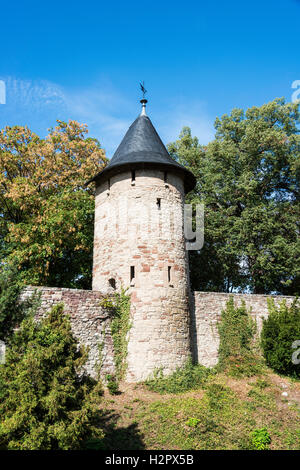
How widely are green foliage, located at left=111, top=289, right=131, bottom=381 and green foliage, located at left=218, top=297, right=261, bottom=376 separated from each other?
3644 millimetres

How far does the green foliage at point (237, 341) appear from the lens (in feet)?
41.9

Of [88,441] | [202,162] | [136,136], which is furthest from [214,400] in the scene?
[202,162]

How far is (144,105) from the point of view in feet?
51.5

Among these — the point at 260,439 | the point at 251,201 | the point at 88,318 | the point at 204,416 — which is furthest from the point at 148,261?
the point at 251,201

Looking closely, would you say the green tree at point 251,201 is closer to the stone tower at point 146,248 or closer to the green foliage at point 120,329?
the stone tower at point 146,248

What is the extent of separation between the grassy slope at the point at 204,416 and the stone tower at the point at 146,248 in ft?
4.25

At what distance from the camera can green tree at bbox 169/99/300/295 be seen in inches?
706

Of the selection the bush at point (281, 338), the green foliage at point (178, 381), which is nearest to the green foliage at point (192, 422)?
the green foliage at point (178, 381)

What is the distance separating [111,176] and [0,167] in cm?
691

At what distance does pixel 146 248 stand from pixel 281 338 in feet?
17.7

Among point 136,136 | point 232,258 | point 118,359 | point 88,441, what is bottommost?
point 88,441

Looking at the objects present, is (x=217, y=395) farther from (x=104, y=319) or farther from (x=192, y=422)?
(x=104, y=319)
